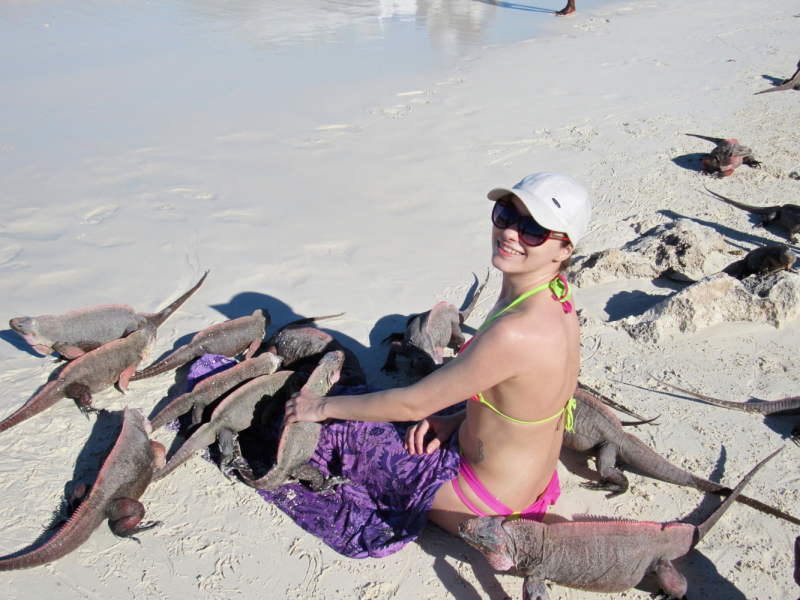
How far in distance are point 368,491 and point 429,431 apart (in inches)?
18.6

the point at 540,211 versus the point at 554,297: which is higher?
the point at 540,211

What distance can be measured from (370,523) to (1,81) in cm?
964

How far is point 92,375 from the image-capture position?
3.80 m

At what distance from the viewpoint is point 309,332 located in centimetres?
418

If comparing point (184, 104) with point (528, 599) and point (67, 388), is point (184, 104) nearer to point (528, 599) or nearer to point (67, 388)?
point (67, 388)

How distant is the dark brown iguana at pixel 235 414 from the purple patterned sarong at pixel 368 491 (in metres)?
0.49

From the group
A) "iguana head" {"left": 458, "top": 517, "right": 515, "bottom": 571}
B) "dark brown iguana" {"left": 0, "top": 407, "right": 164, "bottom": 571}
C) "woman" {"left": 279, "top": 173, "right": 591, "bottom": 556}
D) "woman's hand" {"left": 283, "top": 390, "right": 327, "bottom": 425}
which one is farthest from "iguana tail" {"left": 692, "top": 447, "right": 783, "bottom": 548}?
"dark brown iguana" {"left": 0, "top": 407, "right": 164, "bottom": 571}

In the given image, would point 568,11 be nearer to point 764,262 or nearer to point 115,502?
point 764,262

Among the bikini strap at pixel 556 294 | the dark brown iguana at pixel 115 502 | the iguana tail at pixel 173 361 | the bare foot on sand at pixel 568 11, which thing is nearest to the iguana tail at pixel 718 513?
the bikini strap at pixel 556 294

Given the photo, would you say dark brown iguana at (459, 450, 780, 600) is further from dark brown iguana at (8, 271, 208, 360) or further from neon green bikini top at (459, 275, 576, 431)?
dark brown iguana at (8, 271, 208, 360)

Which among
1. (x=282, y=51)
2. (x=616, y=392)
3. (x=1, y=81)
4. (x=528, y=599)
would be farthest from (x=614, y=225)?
(x=1, y=81)

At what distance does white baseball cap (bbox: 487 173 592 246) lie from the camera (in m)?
→ 2.14

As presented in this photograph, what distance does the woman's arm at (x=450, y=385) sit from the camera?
7.23ft

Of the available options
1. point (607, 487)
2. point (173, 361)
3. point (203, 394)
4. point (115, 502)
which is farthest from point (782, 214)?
point (115, 502)
